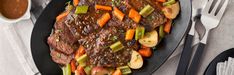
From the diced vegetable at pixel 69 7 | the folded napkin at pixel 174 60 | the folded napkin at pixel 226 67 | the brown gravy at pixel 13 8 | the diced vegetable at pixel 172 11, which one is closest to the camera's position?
the folded napkin at pixel 226 67

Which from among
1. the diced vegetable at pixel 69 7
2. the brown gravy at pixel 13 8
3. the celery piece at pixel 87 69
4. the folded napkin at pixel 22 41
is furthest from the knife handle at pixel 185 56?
the brown gravy at pixel 13 8

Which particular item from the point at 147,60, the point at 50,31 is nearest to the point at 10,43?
the point at 50,31

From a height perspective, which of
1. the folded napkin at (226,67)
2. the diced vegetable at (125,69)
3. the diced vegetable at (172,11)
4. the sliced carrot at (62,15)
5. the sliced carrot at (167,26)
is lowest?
the folded napkin at (226,67)

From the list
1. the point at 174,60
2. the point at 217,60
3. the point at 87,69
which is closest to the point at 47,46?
the point at 87,69

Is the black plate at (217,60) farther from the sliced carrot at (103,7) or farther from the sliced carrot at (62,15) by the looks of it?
the sliced carrot at (62,15)

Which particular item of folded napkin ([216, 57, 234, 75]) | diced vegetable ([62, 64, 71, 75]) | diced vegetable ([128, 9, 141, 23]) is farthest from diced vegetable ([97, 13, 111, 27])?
folded napkin ([216, 57, 234, 75])

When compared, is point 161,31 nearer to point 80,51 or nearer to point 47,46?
point 80,51
